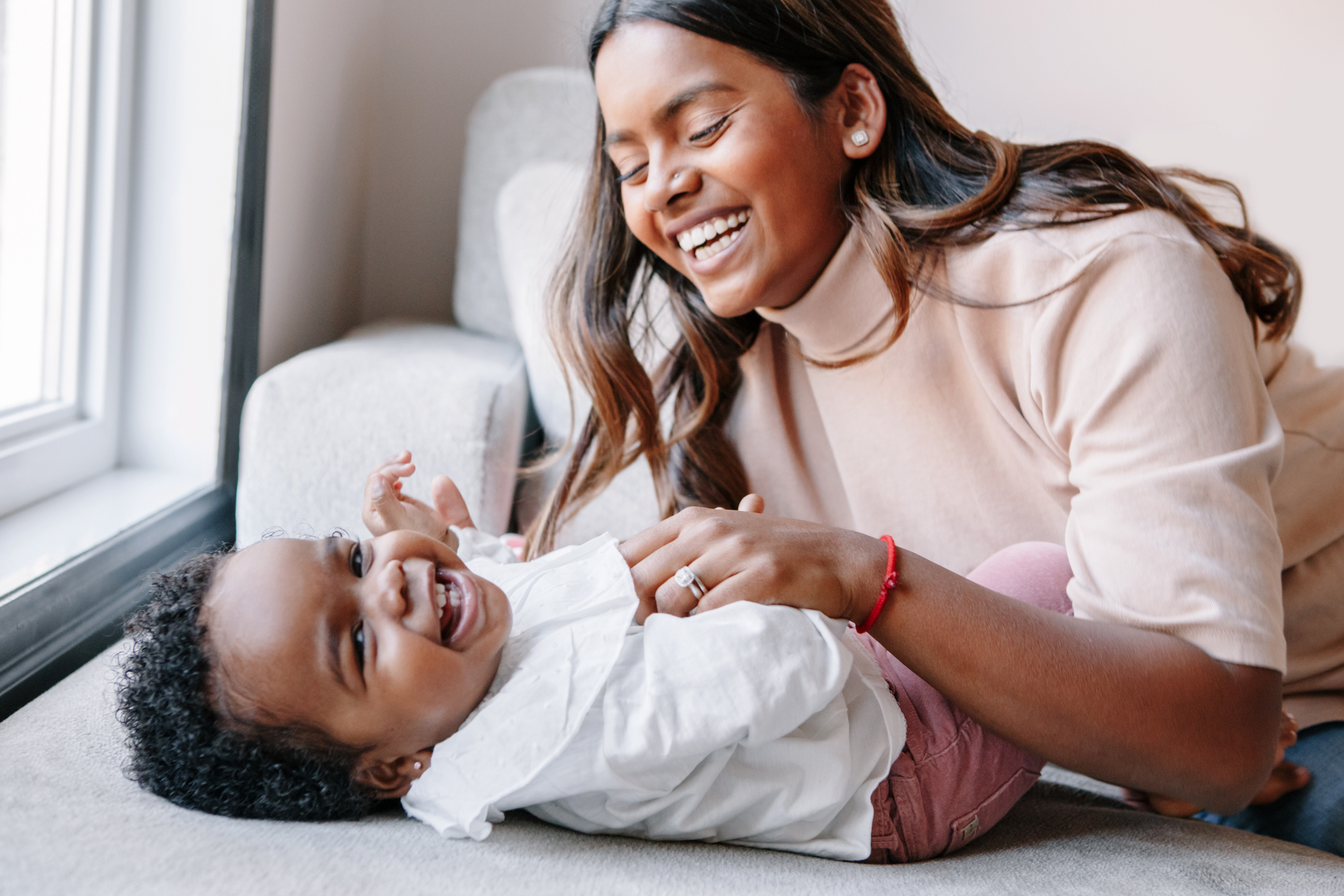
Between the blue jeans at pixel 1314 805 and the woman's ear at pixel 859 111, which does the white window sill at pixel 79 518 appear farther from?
the blue jeans at pixel 1314 805

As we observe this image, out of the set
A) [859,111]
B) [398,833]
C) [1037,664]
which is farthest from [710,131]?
[398,833]

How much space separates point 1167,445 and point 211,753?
32.5 inches

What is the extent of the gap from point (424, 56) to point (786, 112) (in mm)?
1300

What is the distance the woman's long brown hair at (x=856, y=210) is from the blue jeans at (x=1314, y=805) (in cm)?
44

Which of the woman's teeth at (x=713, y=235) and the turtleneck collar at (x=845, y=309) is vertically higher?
the woman's teeth at (x=713, y=235)

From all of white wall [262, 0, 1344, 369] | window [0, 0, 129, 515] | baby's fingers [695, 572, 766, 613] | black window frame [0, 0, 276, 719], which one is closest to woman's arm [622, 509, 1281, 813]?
baby's fingers [695, 572, 766, 613]

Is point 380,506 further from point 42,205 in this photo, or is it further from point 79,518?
point 42,205

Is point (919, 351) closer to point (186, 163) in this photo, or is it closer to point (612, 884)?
point (612, 884)

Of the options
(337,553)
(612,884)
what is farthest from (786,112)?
(612,884)

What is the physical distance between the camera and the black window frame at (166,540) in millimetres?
993

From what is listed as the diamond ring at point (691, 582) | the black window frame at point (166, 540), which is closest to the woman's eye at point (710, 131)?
the diamond ring at point (691, 582)

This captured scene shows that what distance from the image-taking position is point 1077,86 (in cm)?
207

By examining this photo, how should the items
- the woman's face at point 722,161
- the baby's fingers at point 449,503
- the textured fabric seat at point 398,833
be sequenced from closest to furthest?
the textured fabric seat at point 398,833, the woman's face at point 722,161, the baby's fingers at point 449,503

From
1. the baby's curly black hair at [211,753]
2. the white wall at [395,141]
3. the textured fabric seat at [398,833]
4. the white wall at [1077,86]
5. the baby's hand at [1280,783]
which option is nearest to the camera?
the textured fabric seat at [398,833]
